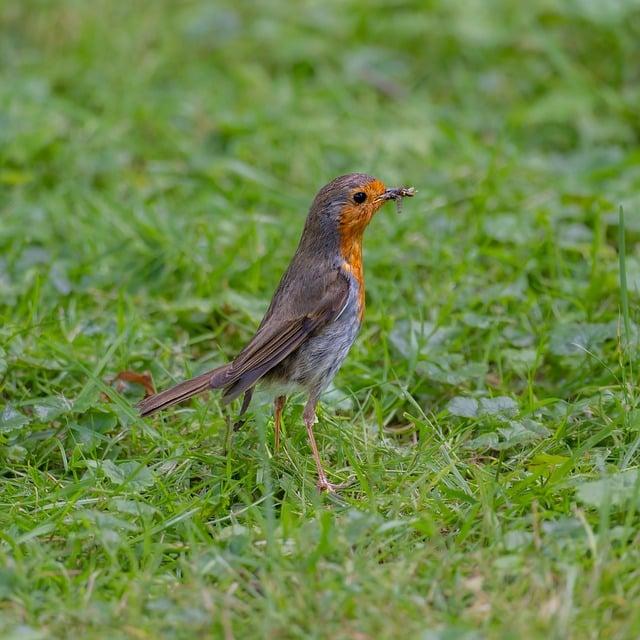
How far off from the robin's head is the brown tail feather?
75cm

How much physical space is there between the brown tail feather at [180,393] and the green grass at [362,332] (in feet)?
0.76

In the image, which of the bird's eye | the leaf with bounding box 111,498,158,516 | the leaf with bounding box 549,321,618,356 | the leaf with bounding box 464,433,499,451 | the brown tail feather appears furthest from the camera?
the leaf with bounding box 549,321,618,356

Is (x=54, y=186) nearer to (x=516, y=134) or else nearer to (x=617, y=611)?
(x=516, y=134)

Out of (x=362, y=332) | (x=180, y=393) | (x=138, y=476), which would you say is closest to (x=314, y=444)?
(x=180, y=393)

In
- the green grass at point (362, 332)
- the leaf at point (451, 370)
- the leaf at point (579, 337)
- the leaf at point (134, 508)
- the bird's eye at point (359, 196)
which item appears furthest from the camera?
the leaf at point (579, 337)

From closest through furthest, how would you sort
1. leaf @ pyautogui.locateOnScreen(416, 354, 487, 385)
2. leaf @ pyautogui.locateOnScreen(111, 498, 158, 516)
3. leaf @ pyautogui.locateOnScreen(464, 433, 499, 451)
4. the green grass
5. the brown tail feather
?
1. the green grass
2. leaf @ pyautogui.locateOnScreen(111, 498, 158, 516)
3. the brown tail feather
4. leaf @ pyautogui.locateOnScreen(464, 433, 499, 451)
5. leaf @ pyautogui.locateOnScreen(416, 354, 487, 385)

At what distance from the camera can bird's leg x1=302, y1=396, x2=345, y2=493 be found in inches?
164

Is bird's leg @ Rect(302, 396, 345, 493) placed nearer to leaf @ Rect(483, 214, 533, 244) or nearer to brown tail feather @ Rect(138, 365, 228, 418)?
brown tail feather @ Rect(138, 365, 228, 418)

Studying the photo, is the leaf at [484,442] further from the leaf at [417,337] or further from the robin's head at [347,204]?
the robin's head at [347,204]

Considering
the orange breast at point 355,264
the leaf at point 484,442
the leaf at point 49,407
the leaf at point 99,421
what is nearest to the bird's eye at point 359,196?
the orange breast at point 355,264

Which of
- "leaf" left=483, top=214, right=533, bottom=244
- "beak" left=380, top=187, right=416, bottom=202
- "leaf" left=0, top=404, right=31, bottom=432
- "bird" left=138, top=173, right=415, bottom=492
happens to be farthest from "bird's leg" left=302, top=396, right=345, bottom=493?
"leaf" left=483, top=214, right=533, bottom=244

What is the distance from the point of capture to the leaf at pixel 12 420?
429cm

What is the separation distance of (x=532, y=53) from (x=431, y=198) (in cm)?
213

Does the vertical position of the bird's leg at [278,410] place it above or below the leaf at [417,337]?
below
